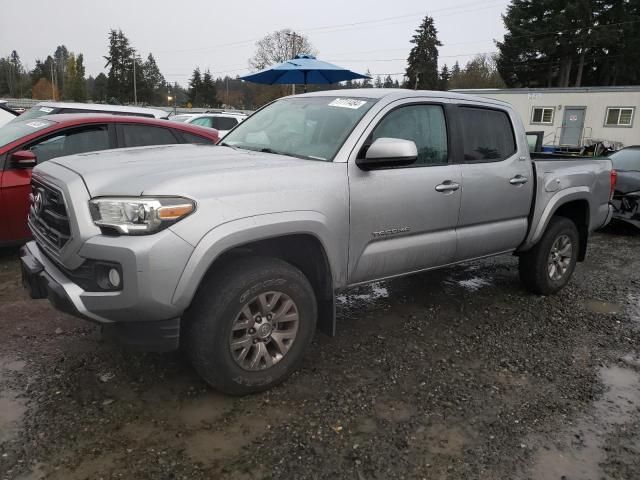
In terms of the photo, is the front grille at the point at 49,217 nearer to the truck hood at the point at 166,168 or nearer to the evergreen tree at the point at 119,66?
the truck hood at the point at 166,168

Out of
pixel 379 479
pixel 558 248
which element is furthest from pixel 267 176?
pixel 558 248

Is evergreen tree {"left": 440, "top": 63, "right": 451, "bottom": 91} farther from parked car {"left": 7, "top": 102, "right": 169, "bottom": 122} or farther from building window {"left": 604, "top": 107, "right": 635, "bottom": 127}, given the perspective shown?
parked car {"left": 7, "top": 102, "right": 169, "bottom": 122}

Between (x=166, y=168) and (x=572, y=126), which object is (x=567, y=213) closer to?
(x=166, y=168)

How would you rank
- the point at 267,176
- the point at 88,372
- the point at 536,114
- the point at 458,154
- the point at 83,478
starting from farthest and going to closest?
the point at 536,114, the point at 458,154, the point at 88,372, the point at 267,176, the point at 83,478

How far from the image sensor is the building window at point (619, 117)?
24750 mm

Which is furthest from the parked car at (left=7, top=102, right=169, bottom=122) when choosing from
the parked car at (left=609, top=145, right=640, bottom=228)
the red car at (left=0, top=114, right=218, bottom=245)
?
the parked car at (left=609, top=145, right=640, bottom=228)

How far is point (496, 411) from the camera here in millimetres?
3115

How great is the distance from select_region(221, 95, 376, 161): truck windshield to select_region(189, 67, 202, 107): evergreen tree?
80977 millimetres

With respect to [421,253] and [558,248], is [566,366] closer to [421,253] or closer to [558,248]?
[421,253]

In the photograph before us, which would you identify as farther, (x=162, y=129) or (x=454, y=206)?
(x=162, y=129)

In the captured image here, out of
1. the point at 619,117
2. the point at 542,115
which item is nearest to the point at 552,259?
the point at 619,117

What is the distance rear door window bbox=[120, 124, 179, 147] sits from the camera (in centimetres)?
587

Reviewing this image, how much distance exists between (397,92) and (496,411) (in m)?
2.31

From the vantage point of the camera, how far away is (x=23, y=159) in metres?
5.07
